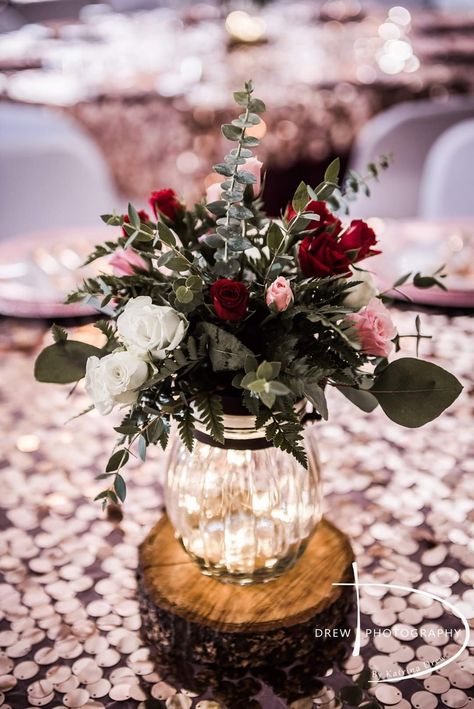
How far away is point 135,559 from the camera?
0.77m

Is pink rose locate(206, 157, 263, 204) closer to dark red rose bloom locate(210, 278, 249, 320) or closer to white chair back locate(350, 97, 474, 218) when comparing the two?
dark red rose bloom locate(210, 278, 249, 320)

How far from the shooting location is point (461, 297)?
1242 millimetres

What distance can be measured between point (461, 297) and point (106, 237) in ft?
2.39

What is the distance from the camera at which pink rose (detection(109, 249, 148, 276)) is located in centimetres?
67

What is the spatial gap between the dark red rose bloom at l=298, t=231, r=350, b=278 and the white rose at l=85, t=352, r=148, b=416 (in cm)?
15

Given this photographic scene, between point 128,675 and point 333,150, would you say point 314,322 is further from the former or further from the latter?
point 333,150

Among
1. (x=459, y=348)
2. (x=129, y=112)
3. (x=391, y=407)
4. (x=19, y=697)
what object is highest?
(x=129, y=112)

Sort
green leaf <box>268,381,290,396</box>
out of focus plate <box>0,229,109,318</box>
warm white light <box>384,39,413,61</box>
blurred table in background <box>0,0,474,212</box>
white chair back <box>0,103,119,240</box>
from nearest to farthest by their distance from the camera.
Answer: green leaf <box>268,381,290,396</box> < out of focus plate <box>0,229,109,318</box> < white chair back <box>0,103,119,240</box> < blurred table in background <box>0,0,474,212</box> < warm white light <box>384,39,413,61</box>

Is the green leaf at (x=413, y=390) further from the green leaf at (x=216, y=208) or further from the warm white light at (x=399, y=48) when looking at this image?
the warm white light at (x=399, y=48)

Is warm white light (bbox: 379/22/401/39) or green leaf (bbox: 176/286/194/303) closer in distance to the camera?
green leaf (bbox: 176/286/194/303)

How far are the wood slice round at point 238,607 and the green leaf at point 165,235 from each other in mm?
319

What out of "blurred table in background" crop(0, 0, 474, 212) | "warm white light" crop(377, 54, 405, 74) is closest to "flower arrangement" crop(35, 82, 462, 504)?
"blurred table in background" crop(0, 0, 474, 212)

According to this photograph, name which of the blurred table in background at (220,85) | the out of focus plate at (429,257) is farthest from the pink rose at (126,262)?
the blurred table in background at (220,85)

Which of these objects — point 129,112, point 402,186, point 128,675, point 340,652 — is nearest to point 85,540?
point 128,675
